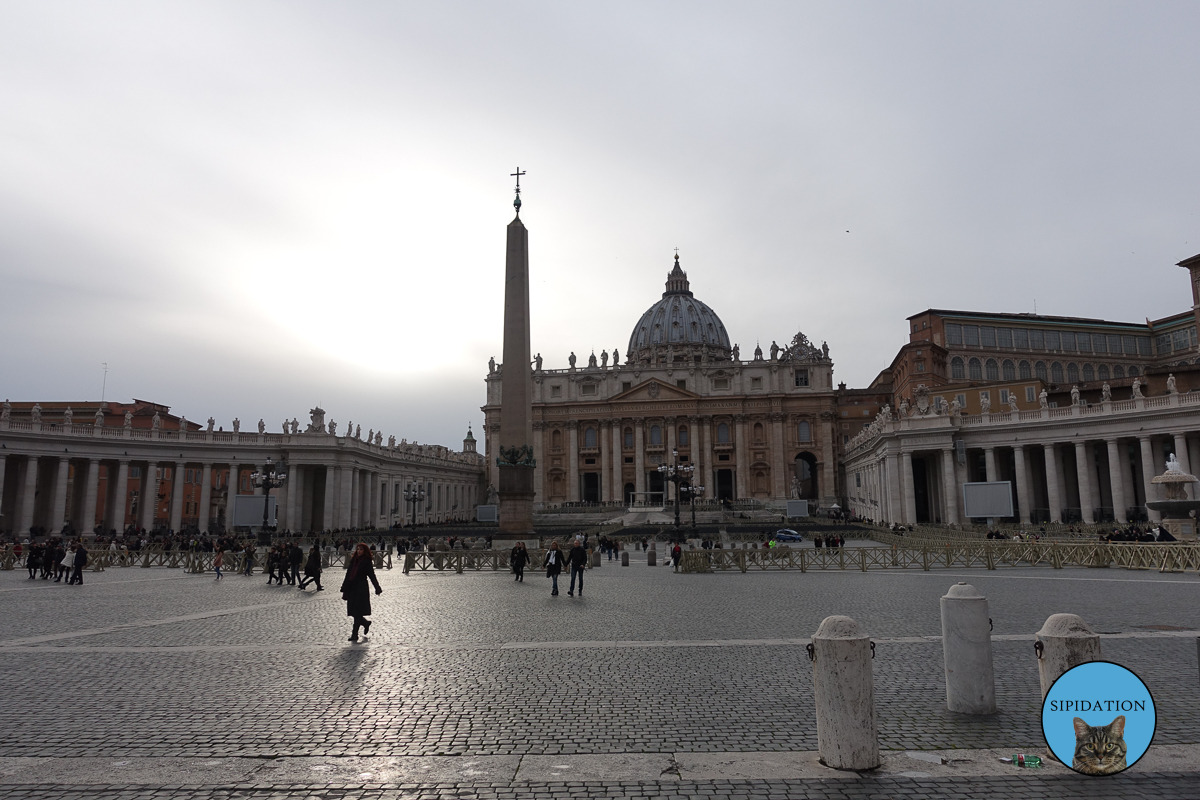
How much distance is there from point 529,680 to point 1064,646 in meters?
4.81

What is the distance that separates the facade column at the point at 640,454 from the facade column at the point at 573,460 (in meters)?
6.93

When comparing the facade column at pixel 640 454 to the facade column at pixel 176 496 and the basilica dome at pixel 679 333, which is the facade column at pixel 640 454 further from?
the facade column at pixel 176 496

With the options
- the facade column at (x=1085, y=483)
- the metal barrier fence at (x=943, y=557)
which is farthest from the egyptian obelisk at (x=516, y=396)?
the facade column at (x=1085, y=483)

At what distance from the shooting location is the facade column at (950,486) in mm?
43969

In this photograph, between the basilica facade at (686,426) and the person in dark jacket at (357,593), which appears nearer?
the person in dark jacket at (357,593)

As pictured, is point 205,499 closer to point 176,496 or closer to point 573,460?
point 176,496

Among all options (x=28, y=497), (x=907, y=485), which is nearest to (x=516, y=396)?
(x=907, y=485)

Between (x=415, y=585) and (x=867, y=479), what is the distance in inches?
2035

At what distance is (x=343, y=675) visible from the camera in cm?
805

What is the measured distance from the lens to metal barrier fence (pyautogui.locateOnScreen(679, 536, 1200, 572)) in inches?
832

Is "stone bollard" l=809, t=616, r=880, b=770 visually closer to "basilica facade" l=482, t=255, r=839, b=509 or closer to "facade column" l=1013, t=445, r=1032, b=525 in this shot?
"facade column" l=1013, t=445, r=1032, b=525

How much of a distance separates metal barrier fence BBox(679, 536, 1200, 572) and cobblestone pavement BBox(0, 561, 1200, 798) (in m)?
6.31

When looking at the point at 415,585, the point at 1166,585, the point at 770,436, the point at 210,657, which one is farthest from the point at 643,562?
the point at 770,436

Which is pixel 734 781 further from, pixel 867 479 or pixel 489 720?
pixel 867 479
